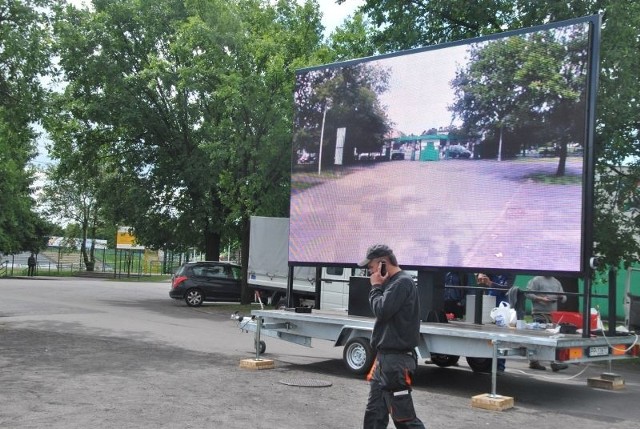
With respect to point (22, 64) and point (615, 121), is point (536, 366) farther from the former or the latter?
point (22, 64)

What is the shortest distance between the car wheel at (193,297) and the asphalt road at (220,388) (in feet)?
28.2

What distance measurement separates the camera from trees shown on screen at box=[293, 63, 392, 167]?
12.0m

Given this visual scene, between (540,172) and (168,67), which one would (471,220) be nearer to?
(540,172)

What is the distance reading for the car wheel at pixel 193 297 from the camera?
25109 millimetres

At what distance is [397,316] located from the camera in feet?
18.8

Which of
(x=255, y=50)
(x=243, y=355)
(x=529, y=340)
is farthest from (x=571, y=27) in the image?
(x=255, y=50)

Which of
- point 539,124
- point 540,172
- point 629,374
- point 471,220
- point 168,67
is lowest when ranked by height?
point 629,374

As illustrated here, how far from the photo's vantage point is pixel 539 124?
32.4ft

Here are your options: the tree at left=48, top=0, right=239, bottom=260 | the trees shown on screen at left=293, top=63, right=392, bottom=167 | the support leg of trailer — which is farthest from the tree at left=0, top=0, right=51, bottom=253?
the support leg of trailer

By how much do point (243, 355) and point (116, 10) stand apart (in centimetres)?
1892

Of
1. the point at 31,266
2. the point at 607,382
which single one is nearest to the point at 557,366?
the point at 607,382

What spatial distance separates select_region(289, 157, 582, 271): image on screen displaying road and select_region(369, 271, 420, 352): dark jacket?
4.34 meters

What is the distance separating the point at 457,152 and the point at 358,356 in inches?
138

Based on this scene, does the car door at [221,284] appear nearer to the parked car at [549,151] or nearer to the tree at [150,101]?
the tree at [150,101]
